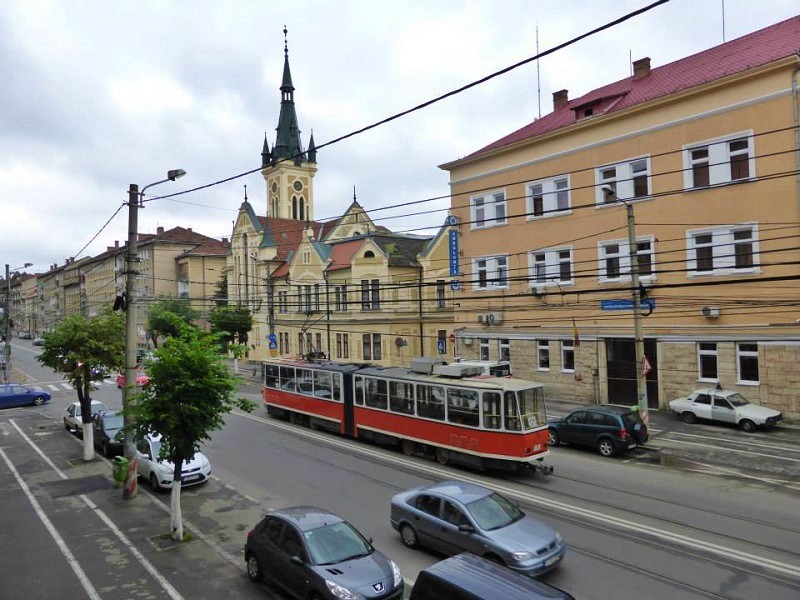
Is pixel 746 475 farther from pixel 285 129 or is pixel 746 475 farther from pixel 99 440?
pixel 285 129

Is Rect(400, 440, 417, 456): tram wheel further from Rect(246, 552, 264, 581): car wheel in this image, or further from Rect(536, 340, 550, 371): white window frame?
Rect(536, 340, 550, 371): white window frame

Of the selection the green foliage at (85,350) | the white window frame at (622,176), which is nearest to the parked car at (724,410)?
the white window frame at (622,176)

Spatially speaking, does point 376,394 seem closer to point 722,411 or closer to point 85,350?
point 85,350

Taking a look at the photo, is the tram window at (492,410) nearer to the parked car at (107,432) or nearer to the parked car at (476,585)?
the parked car at (476,585)

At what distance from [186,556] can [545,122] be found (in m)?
28.0

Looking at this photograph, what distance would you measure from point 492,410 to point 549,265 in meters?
13.8

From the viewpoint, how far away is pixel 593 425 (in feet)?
63.2

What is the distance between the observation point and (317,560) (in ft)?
29.5

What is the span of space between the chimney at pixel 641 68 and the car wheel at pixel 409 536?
2652 centimetres

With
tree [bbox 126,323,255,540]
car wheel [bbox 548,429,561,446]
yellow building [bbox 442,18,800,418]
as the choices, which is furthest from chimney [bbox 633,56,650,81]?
tree [bbox 126,323,255,540]

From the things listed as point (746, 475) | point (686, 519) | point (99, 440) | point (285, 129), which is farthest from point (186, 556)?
point (285, 129)

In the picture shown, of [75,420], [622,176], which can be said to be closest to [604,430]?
[622,176]

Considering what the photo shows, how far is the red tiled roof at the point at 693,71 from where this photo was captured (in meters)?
23.2

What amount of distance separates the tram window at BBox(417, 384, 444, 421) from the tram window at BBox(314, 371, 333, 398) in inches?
208
